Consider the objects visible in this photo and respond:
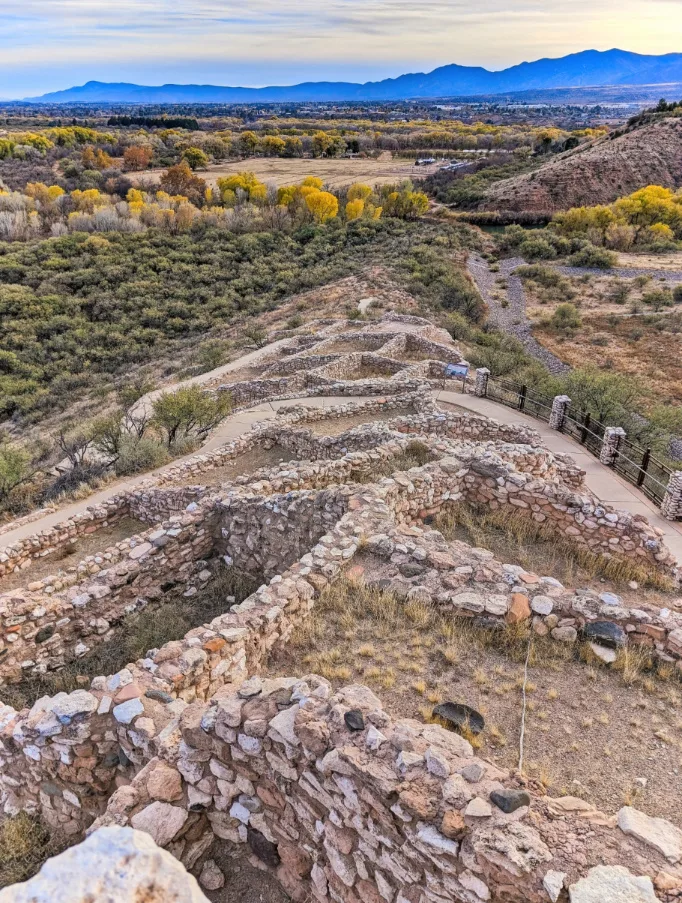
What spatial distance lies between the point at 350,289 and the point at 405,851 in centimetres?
3566

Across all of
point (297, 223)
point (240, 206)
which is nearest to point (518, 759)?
point (297, 223)

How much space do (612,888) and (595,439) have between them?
13.7 metres

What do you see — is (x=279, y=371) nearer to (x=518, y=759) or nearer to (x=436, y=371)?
(x=436, y=371)

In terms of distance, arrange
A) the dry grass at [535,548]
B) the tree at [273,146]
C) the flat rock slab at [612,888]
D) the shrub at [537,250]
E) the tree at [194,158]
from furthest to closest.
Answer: the tree at [273,146], the tree at [194,158], the shrub at [537,250], the dry grass at [535,548], the flat rock slab at [612,888]

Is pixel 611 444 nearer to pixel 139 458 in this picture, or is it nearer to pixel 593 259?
pixel 139 458

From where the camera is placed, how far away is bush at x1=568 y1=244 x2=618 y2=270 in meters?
49.3

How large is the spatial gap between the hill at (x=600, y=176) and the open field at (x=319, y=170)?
20416mm

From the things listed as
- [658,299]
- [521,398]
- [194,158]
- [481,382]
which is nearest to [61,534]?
[521,398]

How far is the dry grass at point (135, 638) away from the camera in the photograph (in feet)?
26.3

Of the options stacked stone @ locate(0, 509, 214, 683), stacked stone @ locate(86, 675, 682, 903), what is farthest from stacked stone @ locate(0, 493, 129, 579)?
stacked stone @ locate(86, 675, 682, 903)

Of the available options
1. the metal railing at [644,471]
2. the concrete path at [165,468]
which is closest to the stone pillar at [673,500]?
the metal railing at [644,471]

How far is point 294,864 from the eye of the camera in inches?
188

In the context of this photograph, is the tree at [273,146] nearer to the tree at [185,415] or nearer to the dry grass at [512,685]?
the tree at [185,415]

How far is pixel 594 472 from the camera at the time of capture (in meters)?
14.3
